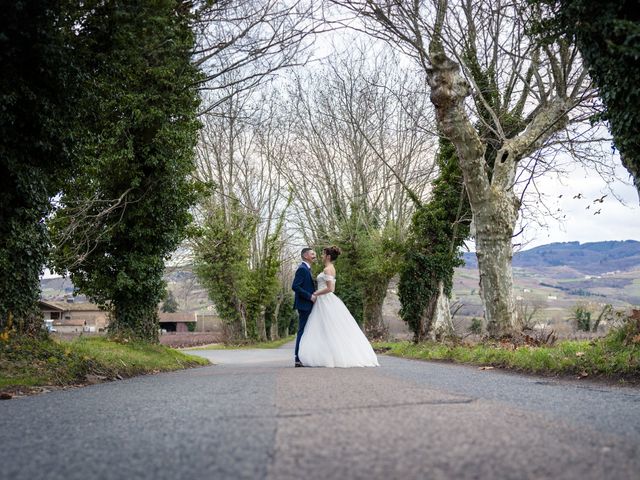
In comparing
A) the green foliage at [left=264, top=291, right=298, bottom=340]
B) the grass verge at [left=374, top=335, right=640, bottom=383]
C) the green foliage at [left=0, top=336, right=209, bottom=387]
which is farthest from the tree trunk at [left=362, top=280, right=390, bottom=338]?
the green foliage at [left=264, top=291, right=298, bottom=340]

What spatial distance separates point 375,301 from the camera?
29984 millimetres

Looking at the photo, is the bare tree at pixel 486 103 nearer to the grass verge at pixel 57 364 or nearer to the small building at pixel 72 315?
the grass verge at pixel 57 364

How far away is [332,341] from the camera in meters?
11.4

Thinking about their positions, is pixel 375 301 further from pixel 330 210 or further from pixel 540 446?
pixel 540 446

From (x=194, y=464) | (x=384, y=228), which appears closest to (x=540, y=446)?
(x=194, y=464)

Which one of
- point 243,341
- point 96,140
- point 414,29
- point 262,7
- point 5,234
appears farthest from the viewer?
point 243,341

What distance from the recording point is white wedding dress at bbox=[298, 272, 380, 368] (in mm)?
11336

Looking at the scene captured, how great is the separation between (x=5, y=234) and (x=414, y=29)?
10.6m

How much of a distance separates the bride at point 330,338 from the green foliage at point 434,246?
997 cm

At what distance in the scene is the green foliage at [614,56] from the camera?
6.93 metres

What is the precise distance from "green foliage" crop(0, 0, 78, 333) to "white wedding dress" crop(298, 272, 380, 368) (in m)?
5.19

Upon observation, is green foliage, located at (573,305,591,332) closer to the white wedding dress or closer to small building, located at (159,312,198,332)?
the white wedding dress

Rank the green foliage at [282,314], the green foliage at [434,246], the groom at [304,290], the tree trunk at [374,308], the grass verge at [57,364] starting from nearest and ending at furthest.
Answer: the grass verge at [57,364], the groom at [304,290], the green foliage at [434,246], the tree trunk at [374,308], the green foliage at [282,314]

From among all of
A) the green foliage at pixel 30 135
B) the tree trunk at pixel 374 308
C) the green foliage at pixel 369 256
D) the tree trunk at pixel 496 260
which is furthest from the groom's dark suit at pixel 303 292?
the tree trunk at pixel 374 308
